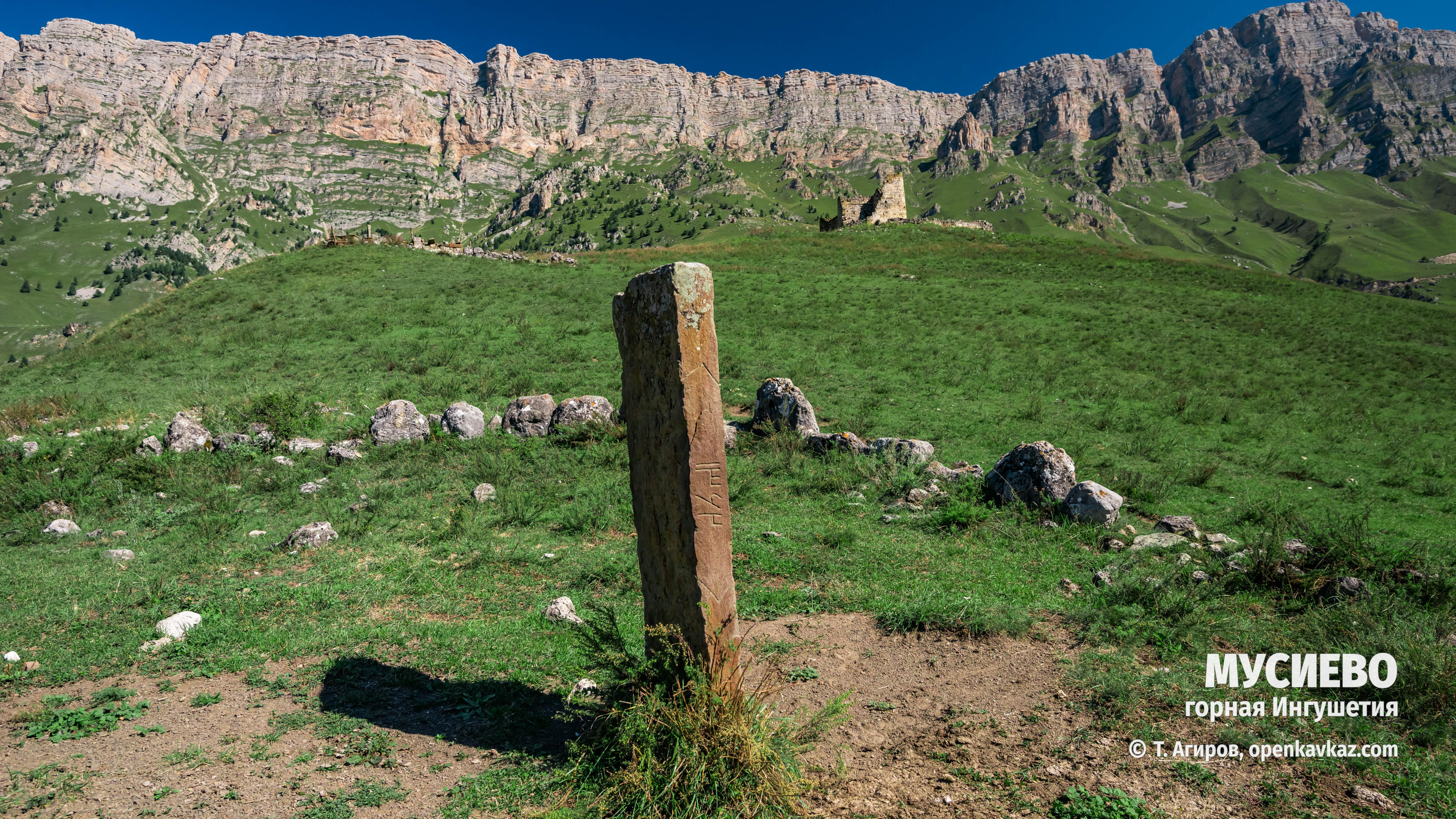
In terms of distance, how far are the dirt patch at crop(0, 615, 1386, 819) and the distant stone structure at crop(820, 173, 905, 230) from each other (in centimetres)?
5206

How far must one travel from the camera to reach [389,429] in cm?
1353

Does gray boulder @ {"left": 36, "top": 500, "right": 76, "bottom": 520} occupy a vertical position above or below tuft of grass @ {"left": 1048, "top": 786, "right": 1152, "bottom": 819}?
below

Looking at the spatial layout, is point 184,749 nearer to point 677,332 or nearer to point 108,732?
point 108,732

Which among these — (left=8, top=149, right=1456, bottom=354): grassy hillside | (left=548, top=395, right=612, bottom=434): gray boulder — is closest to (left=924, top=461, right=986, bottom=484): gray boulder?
(left=548, top=395, right=612, bottom=434): gray boulder

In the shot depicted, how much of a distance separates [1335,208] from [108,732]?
275 m

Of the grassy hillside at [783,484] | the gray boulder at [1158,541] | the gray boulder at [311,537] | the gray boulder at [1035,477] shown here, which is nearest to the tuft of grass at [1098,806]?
the grassy hillside at [783,484]

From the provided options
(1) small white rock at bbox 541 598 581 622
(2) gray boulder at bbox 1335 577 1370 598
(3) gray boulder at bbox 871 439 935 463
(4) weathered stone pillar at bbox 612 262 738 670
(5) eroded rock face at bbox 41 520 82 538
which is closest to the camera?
(4) weathered stone pillar at bbox 612 262 738 670

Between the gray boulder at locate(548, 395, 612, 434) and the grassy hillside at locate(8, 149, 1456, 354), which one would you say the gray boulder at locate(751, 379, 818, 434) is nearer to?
the gray boulder at locate(548, 395, 612, 434)

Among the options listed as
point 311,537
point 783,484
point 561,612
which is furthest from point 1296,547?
point 311,537

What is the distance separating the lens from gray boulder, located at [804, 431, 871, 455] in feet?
41.3

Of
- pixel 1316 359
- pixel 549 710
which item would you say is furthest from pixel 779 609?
pixel 1316 359

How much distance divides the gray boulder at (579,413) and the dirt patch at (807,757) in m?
8.38

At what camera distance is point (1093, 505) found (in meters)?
9.25

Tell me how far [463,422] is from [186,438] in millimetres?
5506
